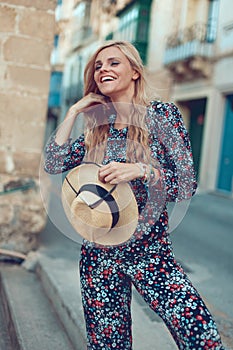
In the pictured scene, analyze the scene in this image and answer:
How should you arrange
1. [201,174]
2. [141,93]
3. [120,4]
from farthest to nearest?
[120,4] → [201,174] → [141,93]

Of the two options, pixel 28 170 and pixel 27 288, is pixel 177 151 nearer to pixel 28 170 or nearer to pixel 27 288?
pixel 27 288

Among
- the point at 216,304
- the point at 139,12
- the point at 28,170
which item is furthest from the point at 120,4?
the point at 216,304

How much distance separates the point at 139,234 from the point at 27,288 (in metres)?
2.22

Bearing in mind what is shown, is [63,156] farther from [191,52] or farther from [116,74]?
[191,52]

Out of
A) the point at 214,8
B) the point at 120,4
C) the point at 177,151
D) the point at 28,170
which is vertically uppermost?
the point at 120,4

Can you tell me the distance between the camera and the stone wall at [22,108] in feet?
14.2

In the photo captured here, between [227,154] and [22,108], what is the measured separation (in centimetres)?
1041

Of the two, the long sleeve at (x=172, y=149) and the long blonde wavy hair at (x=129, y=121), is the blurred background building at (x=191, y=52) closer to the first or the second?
the long blonde wavy hair at (x=129, y=121)

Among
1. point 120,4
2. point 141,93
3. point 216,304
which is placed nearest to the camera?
point 141,93

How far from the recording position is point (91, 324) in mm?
1817

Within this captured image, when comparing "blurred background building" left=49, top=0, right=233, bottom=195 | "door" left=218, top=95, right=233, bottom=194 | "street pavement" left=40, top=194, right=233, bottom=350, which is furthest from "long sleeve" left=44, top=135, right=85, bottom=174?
"door" left=218, top=95, right=233, bottom=194

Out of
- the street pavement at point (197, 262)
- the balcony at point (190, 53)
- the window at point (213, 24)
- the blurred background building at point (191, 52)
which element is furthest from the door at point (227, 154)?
the street pavement at point (197, 262)

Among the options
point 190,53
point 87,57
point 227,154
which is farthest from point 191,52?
point 87,57

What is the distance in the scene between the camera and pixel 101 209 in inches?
66.1
